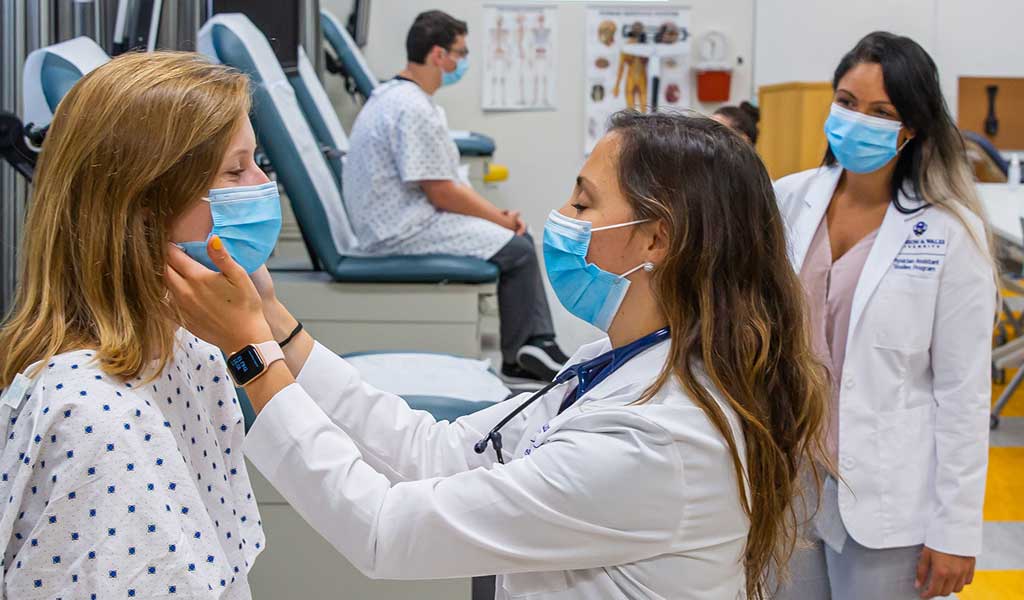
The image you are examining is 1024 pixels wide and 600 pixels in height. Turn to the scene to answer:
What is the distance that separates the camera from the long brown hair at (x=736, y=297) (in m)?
1.18

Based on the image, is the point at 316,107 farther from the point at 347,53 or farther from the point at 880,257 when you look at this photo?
the point at 880,257

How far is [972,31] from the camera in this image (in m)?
7.20

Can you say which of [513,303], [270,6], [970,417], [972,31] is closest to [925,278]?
[970,417]

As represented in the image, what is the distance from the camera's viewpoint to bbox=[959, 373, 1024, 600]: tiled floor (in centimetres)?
294

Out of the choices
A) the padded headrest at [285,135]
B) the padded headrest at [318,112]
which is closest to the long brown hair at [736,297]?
the padded headrest at [285,135]

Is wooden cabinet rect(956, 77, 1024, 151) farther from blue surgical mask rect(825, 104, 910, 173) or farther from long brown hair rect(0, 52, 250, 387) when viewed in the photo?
long brown hair rect(0, 52, 250, 387)

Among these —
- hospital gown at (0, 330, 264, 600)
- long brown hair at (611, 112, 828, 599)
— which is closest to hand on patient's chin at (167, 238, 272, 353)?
hospital gown at (0, 330, 264, 600)

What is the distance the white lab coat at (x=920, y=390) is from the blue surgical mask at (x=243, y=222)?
106 cm

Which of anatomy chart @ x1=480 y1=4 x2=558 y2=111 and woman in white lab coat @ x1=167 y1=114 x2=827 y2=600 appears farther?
anatomy chart @ x1=480 y1=4 x2=558 y2=111

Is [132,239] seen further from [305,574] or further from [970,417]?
[970,417]

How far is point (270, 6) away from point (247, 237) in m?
1.88

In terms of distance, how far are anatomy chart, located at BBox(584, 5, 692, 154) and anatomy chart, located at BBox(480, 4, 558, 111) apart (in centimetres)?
26

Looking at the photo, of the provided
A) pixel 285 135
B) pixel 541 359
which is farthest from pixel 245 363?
pixel 541 359

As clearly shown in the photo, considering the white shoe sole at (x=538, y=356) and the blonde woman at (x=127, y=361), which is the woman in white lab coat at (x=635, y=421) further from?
the white shoe sole at (x=538, y=356)
